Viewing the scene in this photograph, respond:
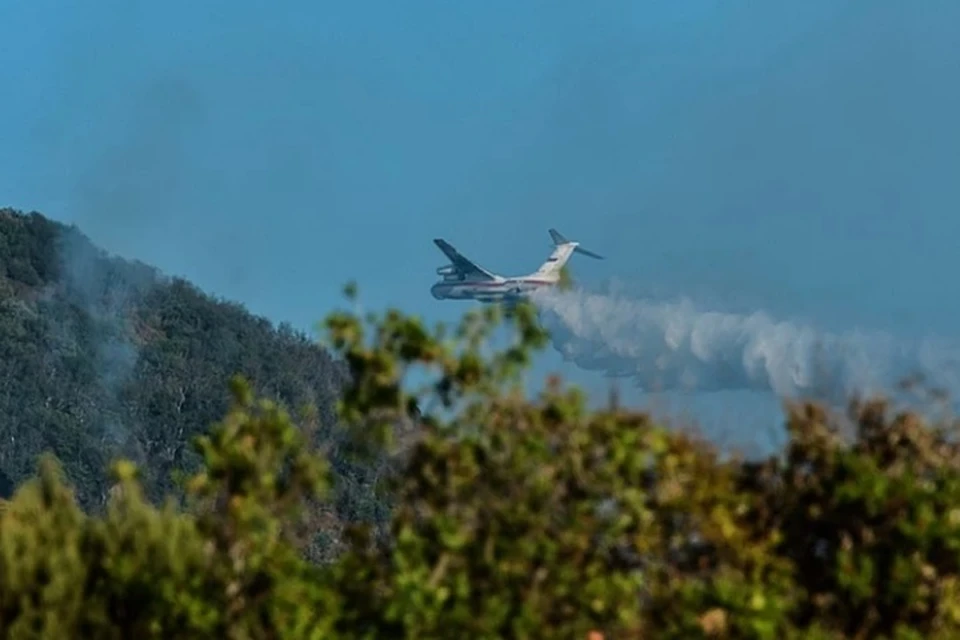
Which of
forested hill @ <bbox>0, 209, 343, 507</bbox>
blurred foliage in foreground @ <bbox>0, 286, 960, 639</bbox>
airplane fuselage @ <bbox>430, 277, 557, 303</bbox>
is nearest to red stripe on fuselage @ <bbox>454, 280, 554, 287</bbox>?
airplane fuselage @ <bbox>430, 277, 557, 303</bbox>

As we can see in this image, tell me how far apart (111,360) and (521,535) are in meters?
104

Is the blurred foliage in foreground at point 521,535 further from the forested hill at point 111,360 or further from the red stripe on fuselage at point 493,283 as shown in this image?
the forested hill at point 111,360

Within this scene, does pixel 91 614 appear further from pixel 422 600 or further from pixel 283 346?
pixel 283 346

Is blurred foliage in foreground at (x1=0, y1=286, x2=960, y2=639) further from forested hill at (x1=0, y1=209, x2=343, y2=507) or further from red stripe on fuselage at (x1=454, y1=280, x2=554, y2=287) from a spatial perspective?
forested hill at (x1=0, y1=209, x2=343, y2=507)

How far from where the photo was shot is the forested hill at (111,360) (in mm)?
96125

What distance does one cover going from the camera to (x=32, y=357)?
104m

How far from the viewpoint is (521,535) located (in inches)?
359

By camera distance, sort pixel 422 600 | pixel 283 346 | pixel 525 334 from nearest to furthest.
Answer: pixel 422 600 → pixel 525 334 → pixel 283 346

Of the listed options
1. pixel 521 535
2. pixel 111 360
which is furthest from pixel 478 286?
pixel 111 360

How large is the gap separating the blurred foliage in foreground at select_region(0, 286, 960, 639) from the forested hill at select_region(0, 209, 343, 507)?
2894 inches

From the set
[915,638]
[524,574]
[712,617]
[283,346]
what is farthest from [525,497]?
[283,346]

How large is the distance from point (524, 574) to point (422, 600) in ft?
1.72

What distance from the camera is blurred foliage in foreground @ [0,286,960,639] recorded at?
9023mm

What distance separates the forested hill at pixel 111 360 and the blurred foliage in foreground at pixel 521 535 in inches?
2894
